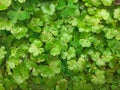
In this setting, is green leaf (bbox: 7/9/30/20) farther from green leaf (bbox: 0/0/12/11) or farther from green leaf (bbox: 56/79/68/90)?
green leaf (bbox: 56/79/68/90)

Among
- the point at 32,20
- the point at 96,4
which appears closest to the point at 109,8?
the point at 96,4

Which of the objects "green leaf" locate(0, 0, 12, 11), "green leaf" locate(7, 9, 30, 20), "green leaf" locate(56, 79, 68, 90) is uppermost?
"green leaf" locate(0, 0, 12, 11)

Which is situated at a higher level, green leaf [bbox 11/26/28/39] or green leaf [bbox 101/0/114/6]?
green leaf [bbox 101/0/114/6]

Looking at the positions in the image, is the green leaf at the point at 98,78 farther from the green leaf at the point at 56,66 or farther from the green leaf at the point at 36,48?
the green leaf at the point at 36,48

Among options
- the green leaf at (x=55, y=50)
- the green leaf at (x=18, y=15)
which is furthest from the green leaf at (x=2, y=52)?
the green leaf at (x=55, y=50)

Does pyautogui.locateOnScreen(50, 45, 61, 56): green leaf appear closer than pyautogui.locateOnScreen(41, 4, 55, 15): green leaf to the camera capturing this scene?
Yes

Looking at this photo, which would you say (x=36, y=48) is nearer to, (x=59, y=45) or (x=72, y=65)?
(x=59, y=45)

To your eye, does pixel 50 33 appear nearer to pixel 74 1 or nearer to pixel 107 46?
pixel 74 1

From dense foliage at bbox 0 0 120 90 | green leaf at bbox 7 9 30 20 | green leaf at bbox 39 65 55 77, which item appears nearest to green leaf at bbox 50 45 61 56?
dense foliage at bbox 0 0 120 90
